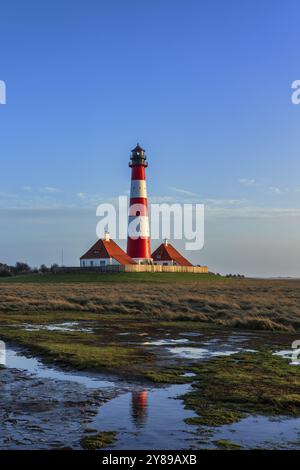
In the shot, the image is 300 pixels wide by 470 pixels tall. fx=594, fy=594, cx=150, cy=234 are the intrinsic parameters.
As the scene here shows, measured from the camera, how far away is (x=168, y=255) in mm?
83125

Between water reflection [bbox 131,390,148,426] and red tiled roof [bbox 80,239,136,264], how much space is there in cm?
5976

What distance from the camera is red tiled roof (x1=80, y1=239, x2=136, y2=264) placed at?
72.8m

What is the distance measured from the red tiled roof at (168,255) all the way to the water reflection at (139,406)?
234ft

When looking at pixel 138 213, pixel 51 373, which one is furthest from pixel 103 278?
pixel 51 373

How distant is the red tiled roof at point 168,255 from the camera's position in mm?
83000

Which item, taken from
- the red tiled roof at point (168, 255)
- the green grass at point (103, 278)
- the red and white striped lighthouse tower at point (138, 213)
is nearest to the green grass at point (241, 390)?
the green grass at point (103, 278)

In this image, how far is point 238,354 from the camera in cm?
1689

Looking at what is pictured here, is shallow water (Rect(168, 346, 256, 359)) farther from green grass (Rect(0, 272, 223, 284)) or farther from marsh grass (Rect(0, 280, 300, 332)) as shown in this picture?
green grass (Rect(0, 272, 223, 284))

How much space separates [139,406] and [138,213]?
2257 inches

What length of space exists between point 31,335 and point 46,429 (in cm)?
1158

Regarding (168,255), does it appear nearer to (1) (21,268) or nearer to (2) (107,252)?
(2) (107,252)

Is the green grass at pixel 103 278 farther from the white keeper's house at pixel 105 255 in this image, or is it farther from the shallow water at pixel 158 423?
the shallow water at pixel 158 423

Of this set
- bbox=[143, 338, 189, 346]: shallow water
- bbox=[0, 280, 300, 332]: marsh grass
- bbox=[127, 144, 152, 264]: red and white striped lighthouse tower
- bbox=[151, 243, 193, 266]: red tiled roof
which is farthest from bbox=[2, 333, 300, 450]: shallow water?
bbox=[151, 243, 193, 266]: red tiled roof
